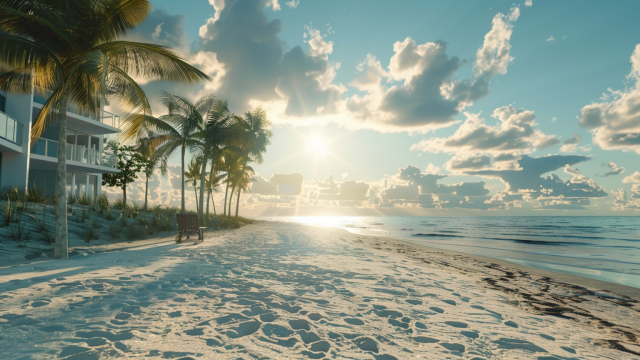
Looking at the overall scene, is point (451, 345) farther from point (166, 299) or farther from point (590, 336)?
point (166, 299)

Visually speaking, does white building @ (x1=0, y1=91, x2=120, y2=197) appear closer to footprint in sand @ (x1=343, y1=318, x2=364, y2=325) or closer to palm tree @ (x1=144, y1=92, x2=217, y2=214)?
palm tree @ (x1=144, y1=92, x2=217, y2=214)

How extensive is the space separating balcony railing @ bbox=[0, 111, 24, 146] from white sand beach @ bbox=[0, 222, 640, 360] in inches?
525

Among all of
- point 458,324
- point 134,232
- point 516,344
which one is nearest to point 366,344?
point 458,324

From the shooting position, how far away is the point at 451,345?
2969 millimetres

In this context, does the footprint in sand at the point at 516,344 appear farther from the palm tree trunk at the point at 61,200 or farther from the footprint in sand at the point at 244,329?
the palm tree trunk at the point at 61,200

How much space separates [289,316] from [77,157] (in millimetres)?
23242

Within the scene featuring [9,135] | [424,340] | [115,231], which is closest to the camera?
[424,340]

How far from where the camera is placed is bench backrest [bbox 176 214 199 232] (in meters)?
11.0

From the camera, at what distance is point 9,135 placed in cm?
1527

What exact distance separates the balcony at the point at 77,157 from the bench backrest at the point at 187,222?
10.9 m

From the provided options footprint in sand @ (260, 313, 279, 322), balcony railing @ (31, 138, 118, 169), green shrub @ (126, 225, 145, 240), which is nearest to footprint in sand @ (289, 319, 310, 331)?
Result: footprint in sand @ (260, 313, 279, 322)

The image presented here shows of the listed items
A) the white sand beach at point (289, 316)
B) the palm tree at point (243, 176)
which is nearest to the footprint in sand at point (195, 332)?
the white sand beach at point (289, 316)

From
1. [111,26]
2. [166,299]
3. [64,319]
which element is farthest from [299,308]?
[111,26]

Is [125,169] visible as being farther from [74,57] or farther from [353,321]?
[353,321]
